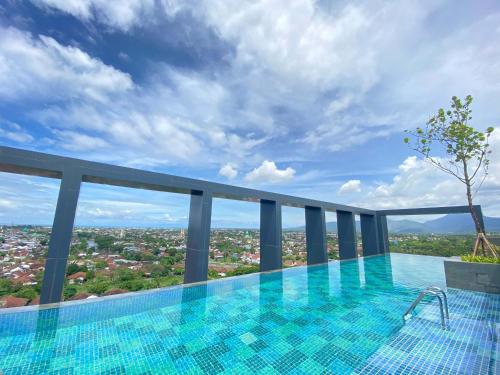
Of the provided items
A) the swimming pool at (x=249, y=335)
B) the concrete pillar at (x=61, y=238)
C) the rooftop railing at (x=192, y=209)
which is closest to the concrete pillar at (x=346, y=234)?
the rooftop railing at (x=192, y=209)

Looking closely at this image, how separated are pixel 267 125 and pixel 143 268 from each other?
834 centimetres

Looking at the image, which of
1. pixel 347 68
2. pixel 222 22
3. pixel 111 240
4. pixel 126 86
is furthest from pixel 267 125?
pixel 111 240

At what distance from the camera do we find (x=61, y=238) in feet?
15.6

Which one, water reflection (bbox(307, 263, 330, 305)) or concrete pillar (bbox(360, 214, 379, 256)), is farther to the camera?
concrete pillar (bbox(360, 214, 379, 256))

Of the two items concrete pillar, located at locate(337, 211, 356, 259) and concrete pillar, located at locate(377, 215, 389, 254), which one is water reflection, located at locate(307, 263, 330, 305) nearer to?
concrete pillar, located at locate(337, 211, 356, 259)

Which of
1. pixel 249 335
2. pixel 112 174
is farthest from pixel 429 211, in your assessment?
pixel 112 174

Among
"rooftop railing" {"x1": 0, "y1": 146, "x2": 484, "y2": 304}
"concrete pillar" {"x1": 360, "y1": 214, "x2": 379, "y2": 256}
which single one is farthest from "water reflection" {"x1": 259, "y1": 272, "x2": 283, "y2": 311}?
"concrete pillar" {"x1": 360, "y1": 214, "x2": 379, "y2": 256}

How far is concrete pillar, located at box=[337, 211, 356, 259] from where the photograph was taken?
13.2 meters

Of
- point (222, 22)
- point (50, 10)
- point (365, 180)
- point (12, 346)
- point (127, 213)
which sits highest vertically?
point (222, 22)

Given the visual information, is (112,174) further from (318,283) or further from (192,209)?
(318,283)

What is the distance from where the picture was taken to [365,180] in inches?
616

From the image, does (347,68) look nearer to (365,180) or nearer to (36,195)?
(36,195)

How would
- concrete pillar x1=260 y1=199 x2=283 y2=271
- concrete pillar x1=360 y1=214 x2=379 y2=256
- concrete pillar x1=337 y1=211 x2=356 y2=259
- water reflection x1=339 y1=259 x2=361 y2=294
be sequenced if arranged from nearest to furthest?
water reflection x1=339 y1=259 x2=361 y2=294 → concrete pillar x1=260 y1=199 x2=283 y2=271 → concrete pillar x1=337 y1=211 x2=356 y2=259 → concrete pillar x1=360 y1=214 x2=379 y2=256

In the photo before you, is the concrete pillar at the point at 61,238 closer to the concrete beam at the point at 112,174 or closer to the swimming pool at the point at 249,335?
the concrete beam at the point at 112,174
